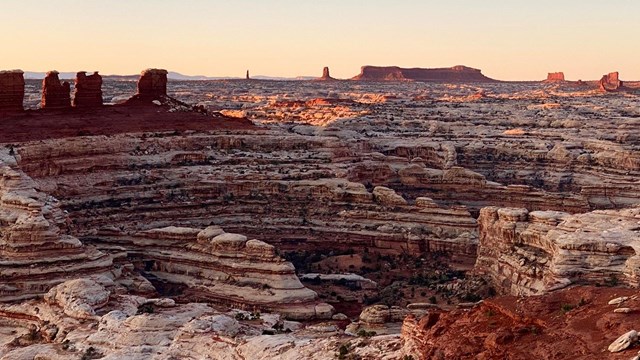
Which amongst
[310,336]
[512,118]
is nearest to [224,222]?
[310,336]

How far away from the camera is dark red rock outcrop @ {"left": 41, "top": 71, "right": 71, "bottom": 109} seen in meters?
51.5

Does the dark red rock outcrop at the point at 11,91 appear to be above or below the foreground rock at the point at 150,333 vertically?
above

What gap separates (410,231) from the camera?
1780 inches

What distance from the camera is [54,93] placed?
5181cm

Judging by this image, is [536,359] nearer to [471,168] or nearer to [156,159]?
[156,159]

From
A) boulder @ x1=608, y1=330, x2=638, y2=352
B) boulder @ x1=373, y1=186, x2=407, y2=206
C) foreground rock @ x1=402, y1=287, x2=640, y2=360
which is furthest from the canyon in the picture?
boulder @ x1=608, y1=330, x2=638, y2=352

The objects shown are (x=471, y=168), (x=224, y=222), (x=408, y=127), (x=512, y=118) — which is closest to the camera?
(x=224, y=222)

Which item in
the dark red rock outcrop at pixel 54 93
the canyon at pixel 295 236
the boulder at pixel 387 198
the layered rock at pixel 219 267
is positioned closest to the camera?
the canyon at pixel 295 236

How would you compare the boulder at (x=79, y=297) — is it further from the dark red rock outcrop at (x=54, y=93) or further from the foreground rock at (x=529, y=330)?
the dark red rock outcrop at (x=54, y=93)

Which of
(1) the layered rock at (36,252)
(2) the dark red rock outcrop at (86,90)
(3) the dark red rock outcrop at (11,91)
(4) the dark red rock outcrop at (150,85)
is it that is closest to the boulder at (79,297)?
(1) the layered rock at (36,252)

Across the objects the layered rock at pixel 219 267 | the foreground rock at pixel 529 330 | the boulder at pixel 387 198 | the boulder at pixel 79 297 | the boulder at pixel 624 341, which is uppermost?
the boulder at pixel 624 341

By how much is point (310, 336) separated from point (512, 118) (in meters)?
58.4

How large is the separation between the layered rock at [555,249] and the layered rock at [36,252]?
15.4 meters

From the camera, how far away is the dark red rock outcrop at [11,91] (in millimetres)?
49156
